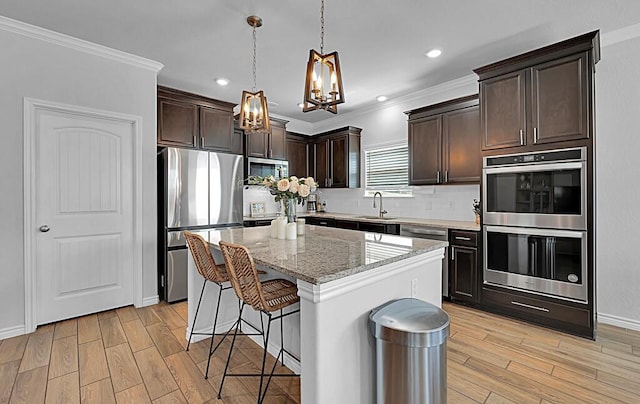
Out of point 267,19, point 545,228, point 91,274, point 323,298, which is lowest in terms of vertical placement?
point 91,274

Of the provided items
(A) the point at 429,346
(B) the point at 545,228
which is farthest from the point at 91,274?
(B) the point at 545,228

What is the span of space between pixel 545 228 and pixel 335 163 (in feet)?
11.1

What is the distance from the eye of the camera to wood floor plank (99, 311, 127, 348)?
106 inches

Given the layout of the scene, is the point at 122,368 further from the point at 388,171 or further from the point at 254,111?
the point at 388,171

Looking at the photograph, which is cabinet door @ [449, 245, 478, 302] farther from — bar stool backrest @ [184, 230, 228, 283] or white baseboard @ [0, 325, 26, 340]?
white baseboard @ [0, 325, 26, 340]

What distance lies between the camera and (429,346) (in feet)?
4.89

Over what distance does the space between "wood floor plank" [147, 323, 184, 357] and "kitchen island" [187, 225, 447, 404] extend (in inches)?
41.0

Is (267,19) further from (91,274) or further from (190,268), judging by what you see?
(91,274)

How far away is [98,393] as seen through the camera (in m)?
2.01

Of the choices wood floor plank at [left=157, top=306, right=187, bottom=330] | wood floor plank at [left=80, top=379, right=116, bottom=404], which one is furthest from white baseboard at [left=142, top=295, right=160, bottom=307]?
wood floor plank at [left=80, top=379, right=116, bottom=404]

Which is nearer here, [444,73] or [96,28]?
[96,28]

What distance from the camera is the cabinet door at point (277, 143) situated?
5.25 m

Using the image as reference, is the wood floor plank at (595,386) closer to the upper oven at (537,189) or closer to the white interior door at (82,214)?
the upper oven at (537,189)

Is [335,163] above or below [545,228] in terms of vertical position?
above
